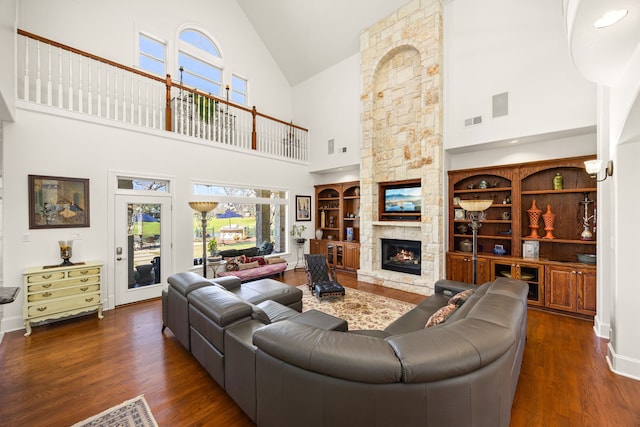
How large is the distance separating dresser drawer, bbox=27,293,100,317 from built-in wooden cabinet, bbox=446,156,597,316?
6349 millimetres

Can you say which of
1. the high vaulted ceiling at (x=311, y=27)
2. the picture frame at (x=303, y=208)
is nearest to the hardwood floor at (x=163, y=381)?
the picture frame at (x=303, y=208)

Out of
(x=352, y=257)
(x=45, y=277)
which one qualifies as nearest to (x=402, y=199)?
(x=352, y=257)

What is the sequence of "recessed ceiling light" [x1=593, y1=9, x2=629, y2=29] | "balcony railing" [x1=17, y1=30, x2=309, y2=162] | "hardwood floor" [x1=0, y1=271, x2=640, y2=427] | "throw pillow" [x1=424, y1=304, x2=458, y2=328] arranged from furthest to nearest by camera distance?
1. "balcony railing" [x1=17, y1=30, x2=309, y2=162]
2. "throw pillow" [x1=424, y1=304, x2=458, y2=328]
3. "hardwood floor" [x1=0, y1=271, x2=640, y2=427]
4. "recessed ceiling light" [x1=593, y1=9, x2=629, y2=29]

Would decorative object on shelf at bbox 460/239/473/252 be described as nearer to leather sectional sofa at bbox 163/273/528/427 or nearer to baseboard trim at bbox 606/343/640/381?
baseboard trim at bbox 606/343/640/381

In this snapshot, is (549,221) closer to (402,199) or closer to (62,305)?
(402,199)

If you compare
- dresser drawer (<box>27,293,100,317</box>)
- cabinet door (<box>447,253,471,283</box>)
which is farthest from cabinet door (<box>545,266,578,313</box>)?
dresser drawer (<box>27,293,100,317</box>)

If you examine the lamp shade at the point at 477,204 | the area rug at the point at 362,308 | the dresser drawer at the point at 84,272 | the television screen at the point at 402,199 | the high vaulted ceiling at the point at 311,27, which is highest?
the high vaulted ceiling at the point at 311,27

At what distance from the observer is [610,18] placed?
164cm

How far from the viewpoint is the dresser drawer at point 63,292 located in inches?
139

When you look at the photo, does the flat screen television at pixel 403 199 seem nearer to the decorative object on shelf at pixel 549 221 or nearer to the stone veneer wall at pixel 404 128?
the stone veneer wall at pixel 404 128

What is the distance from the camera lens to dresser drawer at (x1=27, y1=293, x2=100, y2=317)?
3494 mm

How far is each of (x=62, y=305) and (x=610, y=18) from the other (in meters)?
6.46

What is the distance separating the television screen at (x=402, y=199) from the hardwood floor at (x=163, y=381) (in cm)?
311

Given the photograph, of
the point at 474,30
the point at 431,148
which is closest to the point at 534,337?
the point at 431,148
